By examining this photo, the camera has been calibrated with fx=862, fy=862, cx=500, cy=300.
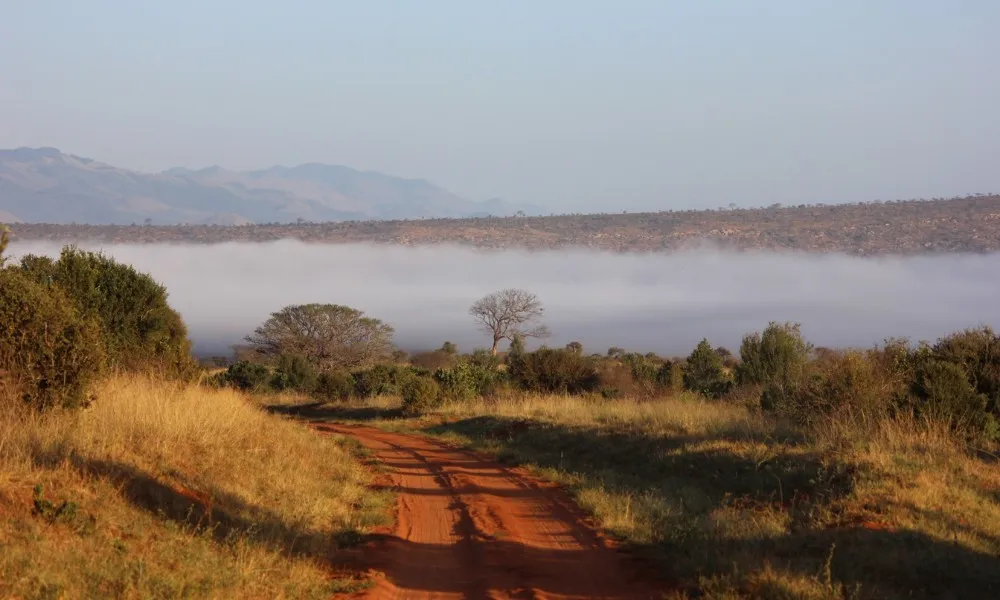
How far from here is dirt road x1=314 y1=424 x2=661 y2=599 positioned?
8.26 m

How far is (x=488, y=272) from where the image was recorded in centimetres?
15650

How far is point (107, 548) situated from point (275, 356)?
180ft

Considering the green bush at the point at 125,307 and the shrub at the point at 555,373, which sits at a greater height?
the green bush at the point at 125,307

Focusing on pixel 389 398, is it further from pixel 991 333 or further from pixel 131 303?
pixel 991 333

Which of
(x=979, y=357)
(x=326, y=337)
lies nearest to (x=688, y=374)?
(x=979, y=357)

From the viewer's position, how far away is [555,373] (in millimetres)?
34938

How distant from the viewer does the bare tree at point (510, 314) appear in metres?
81.4

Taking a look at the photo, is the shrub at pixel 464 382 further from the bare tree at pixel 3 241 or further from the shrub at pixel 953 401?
the bare tree at pixel 3 241

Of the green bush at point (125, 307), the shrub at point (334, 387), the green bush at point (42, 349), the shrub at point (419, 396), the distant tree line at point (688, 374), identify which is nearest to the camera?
the green bush at point (42, 349)

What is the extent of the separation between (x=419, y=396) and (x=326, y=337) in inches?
1364

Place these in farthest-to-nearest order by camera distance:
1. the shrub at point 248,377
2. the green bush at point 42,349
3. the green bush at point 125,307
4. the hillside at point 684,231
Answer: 1. the hillside at point 684,231
2. the shrub at point 248,377
3. the green bush at point 125,307
4. the green bush at point 42,349

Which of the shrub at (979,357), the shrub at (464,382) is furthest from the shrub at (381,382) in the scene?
the shrub at (979,357)

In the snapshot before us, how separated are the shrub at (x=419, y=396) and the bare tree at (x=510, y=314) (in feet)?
159

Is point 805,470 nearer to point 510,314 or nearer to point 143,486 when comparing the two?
point 143,486
